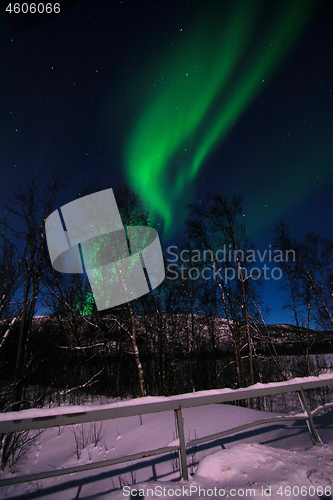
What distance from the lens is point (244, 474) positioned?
1944 mm

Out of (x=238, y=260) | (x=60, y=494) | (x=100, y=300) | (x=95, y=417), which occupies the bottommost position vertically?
(x=60, y=494)

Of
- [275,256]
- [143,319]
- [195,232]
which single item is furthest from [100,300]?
[275,256]

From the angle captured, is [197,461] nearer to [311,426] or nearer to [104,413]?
[311,426]

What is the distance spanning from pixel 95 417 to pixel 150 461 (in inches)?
118

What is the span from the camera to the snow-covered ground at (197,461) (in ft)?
5.79

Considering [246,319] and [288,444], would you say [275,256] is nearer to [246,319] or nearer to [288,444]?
[246,319]
